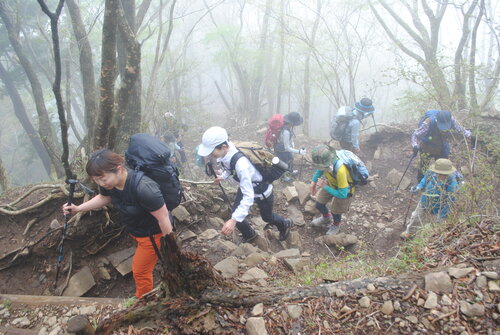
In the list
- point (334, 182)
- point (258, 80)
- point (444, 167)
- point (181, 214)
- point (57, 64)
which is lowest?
point (181, 214)

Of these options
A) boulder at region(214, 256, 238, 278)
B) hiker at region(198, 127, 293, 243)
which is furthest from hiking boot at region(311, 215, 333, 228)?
boulder at region(214, 256, 238, 278)

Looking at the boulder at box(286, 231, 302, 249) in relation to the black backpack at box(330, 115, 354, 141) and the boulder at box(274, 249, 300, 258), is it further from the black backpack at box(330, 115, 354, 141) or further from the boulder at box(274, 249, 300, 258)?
the black backpack at box(330, 115, 354, 141)

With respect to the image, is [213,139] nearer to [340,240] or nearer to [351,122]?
[340,240]

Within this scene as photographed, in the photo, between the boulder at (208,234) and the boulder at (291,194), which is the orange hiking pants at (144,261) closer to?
the boulder at (208,234)

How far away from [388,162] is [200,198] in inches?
253

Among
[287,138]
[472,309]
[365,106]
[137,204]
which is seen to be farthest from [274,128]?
[472,309]

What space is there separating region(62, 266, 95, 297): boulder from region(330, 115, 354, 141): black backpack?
6285 mm

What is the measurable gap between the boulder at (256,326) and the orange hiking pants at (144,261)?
1.43m

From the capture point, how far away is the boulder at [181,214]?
4.70 meters

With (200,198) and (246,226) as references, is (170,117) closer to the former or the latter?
(200,198)

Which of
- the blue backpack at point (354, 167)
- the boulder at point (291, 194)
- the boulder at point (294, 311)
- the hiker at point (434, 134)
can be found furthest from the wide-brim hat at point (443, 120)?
the boulder at point (294, 311)

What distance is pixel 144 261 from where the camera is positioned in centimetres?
303

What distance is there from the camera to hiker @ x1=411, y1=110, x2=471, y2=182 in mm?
5527

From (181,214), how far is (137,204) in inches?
85.1
